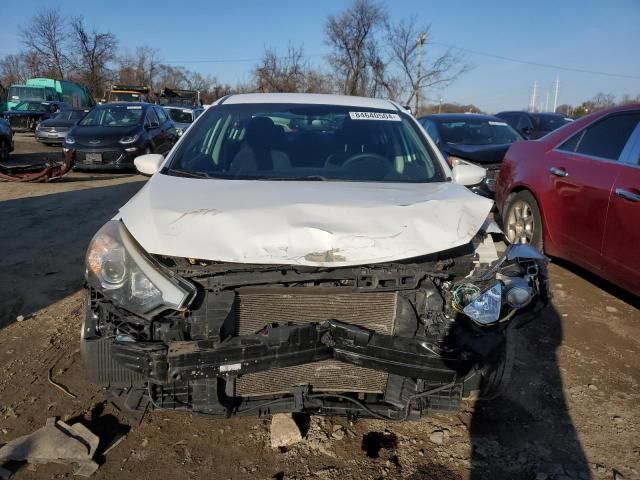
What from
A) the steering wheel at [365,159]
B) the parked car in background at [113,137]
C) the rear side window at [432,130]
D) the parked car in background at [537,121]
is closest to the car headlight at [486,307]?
the steering wheel at [365,159]

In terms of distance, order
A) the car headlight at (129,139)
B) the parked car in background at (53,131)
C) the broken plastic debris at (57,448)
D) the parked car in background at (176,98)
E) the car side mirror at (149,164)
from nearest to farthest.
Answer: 1. the broken plastic debris at (57,448)
2. the car side mirror at (149,164)
3. the car headlight at (129,139)
4. the parked car in background at (53,131)
5. the parked car in background at (176,98)

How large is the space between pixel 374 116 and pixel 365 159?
1.77ft

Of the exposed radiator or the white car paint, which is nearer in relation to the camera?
the white car paint

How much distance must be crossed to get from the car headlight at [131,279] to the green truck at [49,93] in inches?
1029

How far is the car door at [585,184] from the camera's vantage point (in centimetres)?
393

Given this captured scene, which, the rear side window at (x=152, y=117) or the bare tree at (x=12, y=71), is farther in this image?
the bare tree at (x=12, y=71)

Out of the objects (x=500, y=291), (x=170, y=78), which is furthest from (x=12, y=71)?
(x=500, y=291)

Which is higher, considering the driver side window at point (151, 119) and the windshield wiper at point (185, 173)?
the driver side window at point (151, 119)

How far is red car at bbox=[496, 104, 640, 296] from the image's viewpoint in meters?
3.63

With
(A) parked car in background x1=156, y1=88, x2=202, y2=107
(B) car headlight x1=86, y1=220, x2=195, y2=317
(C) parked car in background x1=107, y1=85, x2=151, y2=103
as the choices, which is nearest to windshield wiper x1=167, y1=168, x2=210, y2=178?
(B) car headlight x1=86, y1=220, x2=195, y2=317

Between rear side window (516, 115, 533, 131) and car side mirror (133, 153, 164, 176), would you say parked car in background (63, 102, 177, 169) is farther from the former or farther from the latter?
rear side window (516, 115, 533, 131)

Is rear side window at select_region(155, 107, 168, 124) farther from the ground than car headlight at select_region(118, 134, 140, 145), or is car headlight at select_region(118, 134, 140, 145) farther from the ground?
rear side window at select_region(155, 107, 168, 124)

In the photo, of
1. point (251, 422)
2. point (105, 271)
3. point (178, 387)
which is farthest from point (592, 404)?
point (105, 271)

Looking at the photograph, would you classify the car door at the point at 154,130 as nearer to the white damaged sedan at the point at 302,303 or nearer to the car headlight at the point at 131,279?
the white damaged sedan at the point at 302,303
